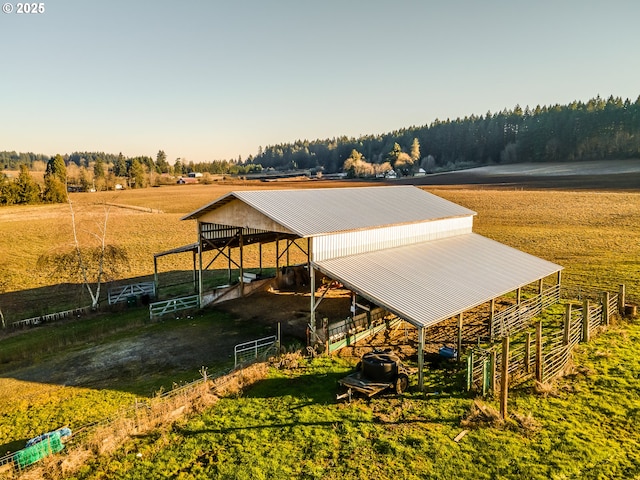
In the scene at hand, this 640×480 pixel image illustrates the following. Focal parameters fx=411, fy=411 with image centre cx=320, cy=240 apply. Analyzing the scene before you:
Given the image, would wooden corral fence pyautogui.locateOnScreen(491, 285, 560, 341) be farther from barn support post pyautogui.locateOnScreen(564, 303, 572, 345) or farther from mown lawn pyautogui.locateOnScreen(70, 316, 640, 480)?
mown lawn pyautogui.locateOnScreen(70, 316, 640, 480)

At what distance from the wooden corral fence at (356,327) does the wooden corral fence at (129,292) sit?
550 inches

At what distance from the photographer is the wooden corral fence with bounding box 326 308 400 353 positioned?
18.3 meters

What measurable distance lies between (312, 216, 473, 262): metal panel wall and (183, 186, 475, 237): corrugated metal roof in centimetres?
39

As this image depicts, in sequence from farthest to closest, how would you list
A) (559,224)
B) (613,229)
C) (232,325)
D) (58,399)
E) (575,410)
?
(559,224) → (613,229) → (232,325) → (58,399) → (575,410)

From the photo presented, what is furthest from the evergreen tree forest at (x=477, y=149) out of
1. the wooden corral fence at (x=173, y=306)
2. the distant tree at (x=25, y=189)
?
the wooden corral fence at (x=173, y=306)

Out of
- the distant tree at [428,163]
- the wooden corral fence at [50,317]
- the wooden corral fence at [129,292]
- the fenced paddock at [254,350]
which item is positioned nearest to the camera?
the fenced paddock at [254,350]

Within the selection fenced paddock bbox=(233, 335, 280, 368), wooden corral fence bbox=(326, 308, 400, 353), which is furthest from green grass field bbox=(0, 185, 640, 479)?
fenced paddock bbox=(233, 335, 280, 368)

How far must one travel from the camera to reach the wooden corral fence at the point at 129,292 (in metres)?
26.0

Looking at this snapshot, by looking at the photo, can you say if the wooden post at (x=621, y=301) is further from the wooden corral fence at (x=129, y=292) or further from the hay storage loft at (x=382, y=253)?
the wooden corral fence at (x=129, y=292)

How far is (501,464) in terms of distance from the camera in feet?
34.9

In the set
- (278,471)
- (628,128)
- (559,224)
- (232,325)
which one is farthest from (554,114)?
(278,471)

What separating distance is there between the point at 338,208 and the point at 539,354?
12217 mm

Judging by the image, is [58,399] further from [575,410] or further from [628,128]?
[628,128]

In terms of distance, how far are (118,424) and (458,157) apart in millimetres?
145635
